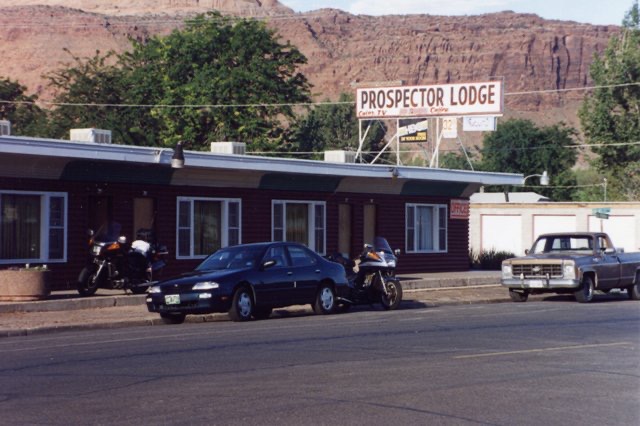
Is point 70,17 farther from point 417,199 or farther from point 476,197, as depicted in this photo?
point 417,199

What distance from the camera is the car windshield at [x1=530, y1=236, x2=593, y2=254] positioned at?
2772 centimetres

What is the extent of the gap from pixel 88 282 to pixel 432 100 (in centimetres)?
2408

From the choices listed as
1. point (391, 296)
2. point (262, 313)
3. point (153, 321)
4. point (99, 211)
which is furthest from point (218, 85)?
point (153, 321)

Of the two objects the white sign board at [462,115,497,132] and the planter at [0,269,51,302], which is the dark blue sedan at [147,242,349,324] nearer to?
the planter at [0,269,51,302]

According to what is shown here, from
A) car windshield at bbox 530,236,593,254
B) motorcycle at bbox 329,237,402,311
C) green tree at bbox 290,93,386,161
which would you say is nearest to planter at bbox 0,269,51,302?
motorcycle at bbox 329,237,402,311

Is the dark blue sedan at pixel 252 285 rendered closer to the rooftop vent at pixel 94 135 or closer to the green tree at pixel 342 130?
the rooftop vent at pixel 94 135

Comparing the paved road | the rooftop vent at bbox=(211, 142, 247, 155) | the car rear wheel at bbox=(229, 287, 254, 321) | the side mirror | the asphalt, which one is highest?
the rooftop vent at bbox=(211, 142, 247, 155)

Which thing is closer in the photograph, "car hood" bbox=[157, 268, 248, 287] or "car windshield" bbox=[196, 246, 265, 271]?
"car hood" bbox=[157, 268, 248, 287]

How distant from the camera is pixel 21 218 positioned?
26.9 metres

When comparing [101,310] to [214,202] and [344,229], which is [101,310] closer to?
[214,202]

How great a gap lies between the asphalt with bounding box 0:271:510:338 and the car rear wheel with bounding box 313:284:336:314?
3.19 feet

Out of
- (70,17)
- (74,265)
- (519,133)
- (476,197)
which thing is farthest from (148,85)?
(70,17)

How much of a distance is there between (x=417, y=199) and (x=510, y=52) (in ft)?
463

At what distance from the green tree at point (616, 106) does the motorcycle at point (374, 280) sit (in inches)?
2103
